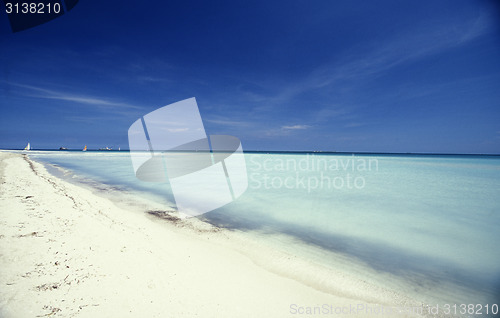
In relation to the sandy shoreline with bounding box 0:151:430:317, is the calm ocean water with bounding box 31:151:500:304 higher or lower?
lower

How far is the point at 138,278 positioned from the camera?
288cm

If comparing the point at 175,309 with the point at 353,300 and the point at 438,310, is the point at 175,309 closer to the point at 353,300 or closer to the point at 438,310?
the point at 353,300

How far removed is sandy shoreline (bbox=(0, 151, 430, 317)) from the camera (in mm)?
2344

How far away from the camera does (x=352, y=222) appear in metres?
7.02

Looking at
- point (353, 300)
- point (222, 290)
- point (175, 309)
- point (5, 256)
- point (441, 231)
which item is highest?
point (5, 256)

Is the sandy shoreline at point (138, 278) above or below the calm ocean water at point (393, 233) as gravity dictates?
above

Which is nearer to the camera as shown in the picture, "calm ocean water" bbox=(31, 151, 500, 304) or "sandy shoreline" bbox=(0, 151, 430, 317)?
"sandy shoreline" bbox=(0, 151, 430, 317)

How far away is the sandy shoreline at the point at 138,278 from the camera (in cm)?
234

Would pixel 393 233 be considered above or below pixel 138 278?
below

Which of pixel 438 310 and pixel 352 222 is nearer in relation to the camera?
pixel 438 310

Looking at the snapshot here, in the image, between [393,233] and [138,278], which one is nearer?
[138,278]

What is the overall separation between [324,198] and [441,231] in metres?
4.64

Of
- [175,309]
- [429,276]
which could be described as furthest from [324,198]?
[175,309]

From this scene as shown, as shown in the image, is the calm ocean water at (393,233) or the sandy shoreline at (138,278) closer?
the sandy shoreline at (138,278)
